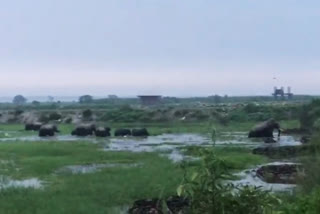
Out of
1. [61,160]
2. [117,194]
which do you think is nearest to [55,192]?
[117,194]

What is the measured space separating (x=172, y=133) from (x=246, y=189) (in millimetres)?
56889

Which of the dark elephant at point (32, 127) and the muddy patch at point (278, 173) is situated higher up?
the muddy patch at point (278, 173)

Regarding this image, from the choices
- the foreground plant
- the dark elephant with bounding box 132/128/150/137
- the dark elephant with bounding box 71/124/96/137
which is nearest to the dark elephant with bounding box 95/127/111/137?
the dark elephant with bounding box 71/124/96/137

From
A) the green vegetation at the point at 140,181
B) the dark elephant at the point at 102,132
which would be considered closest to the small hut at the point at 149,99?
the dark elephant at the point at 102,132

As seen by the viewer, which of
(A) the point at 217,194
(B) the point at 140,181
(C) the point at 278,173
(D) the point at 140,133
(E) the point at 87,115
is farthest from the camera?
(E) the point at 87,115

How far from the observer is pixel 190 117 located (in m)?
82.4

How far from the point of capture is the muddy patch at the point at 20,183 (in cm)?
2287

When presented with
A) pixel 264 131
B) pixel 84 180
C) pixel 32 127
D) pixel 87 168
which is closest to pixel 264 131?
pixel 264 131

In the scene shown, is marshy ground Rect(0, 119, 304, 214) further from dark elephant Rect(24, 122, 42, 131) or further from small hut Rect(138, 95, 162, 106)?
small hut Rect(138, 95, 162, 106)

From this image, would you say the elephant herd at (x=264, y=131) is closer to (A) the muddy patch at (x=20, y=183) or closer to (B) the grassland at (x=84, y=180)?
(B) the grassland at (x=84, y=180)

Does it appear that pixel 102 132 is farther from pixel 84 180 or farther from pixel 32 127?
pixel 84 180

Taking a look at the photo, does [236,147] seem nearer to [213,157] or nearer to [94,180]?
[94,180]

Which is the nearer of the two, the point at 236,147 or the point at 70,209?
the point at 70,209

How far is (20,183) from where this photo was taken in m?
24.4
